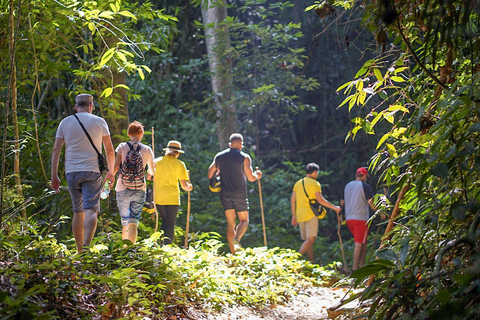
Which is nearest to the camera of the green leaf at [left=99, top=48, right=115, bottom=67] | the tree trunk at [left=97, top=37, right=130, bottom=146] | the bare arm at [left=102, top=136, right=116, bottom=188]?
the green leaf at [left=99, top=48, right=115, bottom=67]

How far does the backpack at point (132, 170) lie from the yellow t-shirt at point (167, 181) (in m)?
1.25

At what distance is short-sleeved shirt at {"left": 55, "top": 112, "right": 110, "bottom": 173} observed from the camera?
702cm

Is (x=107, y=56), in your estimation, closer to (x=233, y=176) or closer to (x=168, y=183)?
(x=168, y=183)

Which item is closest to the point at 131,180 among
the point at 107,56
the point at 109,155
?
the point at 109,155

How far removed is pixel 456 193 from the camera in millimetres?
3328

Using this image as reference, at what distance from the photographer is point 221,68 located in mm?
15758

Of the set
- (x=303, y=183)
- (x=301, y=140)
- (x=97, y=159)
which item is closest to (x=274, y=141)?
(x=301, y=140)

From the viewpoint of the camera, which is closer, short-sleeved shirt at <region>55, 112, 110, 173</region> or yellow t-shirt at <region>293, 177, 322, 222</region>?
short-sleeved shirt at <region>55, 112, 110, 173</region>

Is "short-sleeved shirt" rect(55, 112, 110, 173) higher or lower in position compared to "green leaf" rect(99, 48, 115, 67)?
lower

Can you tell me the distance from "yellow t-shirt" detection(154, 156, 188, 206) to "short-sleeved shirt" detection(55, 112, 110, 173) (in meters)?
2.21

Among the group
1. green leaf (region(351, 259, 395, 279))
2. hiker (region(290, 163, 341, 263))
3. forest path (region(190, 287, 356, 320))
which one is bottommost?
forest path (region(190, 287, 356, 320))

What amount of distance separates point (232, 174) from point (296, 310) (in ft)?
11.8

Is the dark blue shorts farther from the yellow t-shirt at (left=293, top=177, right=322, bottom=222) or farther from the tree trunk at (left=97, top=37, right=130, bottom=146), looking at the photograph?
the tree trunk at (left=97, top=37, right=130, bottom=146)

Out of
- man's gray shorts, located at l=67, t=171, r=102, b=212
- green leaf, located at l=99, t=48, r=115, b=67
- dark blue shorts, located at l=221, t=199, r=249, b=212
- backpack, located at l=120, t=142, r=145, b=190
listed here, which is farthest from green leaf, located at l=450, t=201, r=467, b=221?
dark blue shorts, located at l=221, t=199, r=249, b=212
